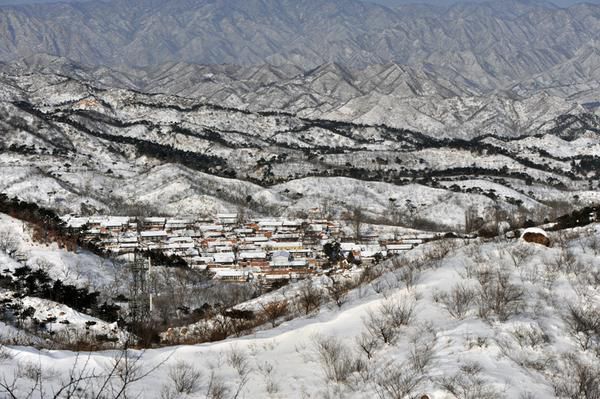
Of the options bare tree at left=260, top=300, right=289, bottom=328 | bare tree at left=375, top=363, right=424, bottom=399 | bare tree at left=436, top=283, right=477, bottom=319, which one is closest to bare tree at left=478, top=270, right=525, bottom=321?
bare tree at left=436, top=283, right=477, bottom=319

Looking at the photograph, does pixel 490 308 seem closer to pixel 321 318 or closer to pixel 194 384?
pixel 321 318

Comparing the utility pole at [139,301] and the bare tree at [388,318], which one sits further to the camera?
the utility pole at [139,301]

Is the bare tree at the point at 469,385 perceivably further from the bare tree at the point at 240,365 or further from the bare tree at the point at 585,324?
the bare tree at the point at 240,365

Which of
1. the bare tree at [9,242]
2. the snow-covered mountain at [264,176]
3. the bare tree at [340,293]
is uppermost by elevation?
the snow-covered mountain at [264,176]

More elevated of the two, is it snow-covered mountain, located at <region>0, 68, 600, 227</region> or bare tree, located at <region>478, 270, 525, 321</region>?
snow-covered mountain, located at <region>0, 68, 600, 227</region>

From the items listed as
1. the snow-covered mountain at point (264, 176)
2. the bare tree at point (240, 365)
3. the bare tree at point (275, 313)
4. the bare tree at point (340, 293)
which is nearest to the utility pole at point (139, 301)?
the bare tree at point (275, 313)

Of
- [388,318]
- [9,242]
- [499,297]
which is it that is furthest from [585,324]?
[9,242]

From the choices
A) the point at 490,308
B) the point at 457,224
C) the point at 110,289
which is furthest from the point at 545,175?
the point at 490,308

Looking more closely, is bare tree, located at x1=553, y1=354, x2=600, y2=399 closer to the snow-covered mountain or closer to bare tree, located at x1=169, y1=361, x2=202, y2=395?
bare tree, located at x1=169, y1=361, x2=202, y2=395
